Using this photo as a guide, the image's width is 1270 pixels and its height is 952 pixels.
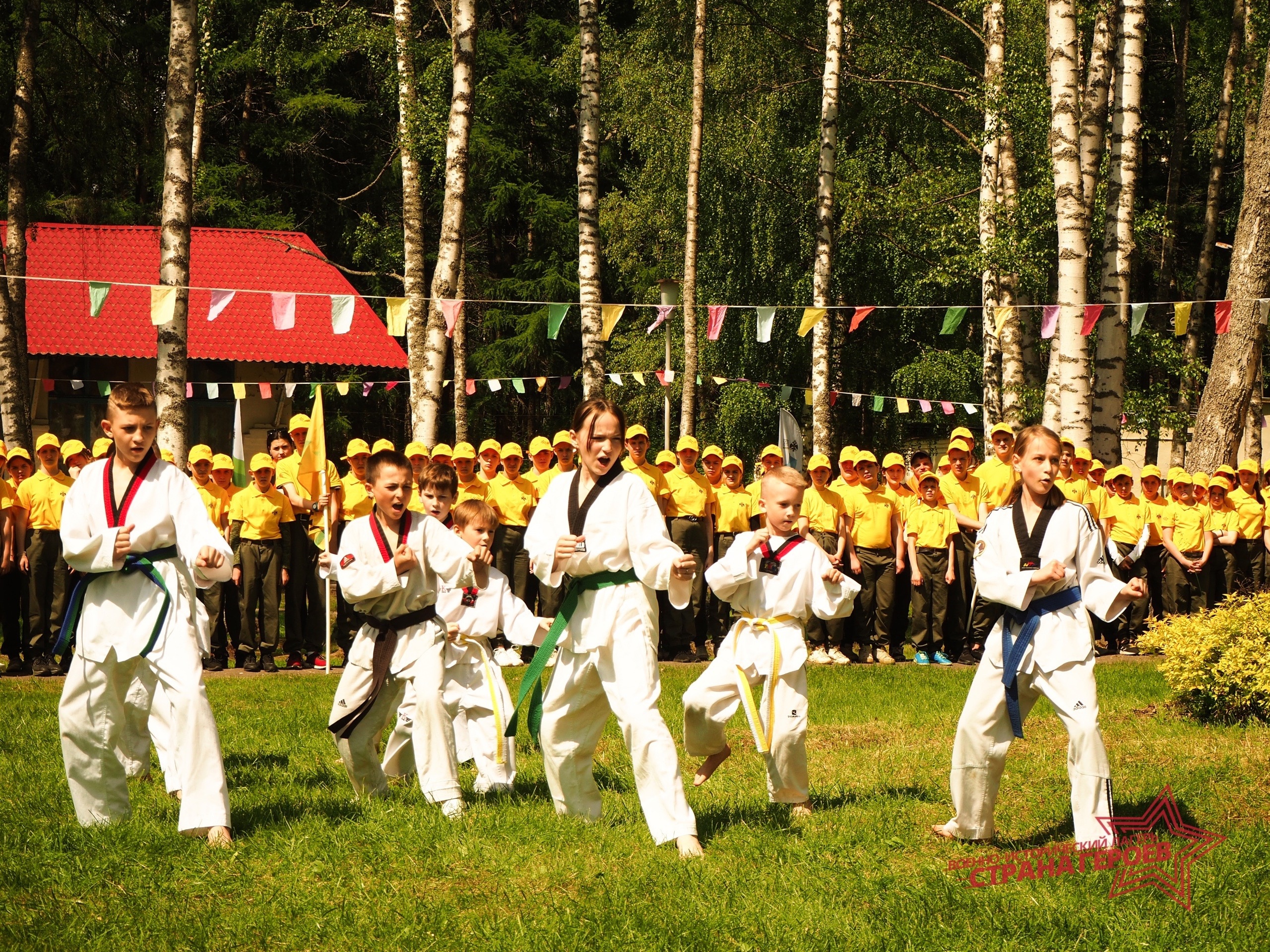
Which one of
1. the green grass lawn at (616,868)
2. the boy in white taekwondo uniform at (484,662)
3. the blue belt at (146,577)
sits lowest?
the green grass lawn at (616,868)

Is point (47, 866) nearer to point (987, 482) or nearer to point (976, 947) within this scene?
point (976, 947)

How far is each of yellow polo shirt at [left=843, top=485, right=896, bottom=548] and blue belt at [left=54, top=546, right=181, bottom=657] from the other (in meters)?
8.42

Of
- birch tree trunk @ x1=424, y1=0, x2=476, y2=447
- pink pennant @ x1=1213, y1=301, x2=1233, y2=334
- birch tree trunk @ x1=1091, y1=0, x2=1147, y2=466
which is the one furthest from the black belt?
pink pennant @ x1=1213, y1=301, x2=1233, y2=334

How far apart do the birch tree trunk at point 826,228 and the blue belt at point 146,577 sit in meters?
15.4

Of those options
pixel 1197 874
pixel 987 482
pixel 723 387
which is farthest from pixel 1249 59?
pixel 1197 874

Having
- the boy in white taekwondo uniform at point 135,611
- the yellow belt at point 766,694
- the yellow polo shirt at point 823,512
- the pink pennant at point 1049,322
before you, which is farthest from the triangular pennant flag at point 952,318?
the boy in white taekwondo uniform at point 135,611

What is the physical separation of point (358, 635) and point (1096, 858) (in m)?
3.88

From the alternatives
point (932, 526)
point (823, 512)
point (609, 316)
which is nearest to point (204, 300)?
point (609, 316)

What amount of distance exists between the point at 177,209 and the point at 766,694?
27.9 feet

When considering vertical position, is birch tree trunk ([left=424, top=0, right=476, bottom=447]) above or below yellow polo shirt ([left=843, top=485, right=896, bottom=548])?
above

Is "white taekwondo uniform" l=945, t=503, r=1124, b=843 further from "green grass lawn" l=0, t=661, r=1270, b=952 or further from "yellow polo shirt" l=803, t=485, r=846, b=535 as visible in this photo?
"yellow polo shirt" l=803, t=485, r=846, b=535

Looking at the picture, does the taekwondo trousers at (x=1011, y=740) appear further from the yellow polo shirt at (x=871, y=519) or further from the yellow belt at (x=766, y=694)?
the yellow polo shirt at (x=871, y=519)

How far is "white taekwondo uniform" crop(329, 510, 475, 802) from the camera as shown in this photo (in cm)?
696

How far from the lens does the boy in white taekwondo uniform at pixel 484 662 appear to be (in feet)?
25.7
